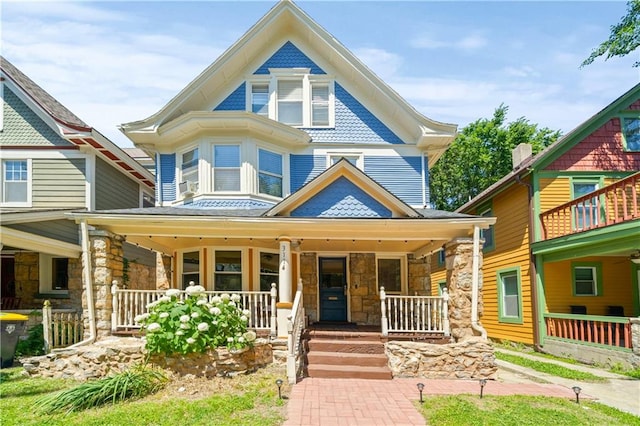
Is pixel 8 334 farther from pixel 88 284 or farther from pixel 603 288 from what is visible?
pixel 603 288

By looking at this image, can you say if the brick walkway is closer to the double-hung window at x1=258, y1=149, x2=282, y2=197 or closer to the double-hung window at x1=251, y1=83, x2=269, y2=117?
the double-hung window at x1=258, y1=149, x2=282, y2=197

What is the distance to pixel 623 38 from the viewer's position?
13.9 m

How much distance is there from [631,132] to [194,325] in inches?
542

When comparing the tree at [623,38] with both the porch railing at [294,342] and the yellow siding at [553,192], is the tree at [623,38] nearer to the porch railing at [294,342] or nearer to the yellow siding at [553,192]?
the yellow siding at [553,192]

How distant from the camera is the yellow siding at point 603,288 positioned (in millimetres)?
13023

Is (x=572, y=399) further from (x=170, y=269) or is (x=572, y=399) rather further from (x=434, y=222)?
(x=170, y=269)

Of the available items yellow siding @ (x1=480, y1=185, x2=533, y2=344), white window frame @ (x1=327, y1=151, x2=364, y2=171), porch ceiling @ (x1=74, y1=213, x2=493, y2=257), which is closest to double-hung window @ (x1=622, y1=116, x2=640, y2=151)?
yellow siding @ (x1=480, y1=185, x2=533, y2=344)

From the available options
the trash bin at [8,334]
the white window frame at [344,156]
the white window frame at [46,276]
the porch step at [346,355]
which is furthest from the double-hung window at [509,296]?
the white window frame at [46,276]

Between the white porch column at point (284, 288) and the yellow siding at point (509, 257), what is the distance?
6.11 m

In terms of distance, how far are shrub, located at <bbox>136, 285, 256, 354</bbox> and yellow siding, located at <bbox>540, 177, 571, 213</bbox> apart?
9.52 m

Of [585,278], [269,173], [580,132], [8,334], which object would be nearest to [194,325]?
[8,334]

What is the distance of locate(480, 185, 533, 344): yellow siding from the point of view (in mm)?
13570

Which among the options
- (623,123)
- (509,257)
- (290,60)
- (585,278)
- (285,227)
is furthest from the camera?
(509,257)

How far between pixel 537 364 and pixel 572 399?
3402 mm
